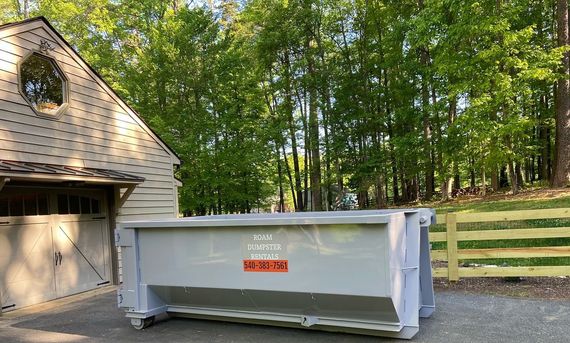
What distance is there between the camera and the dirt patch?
6.42 m

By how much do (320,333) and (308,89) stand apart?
19.8 meters

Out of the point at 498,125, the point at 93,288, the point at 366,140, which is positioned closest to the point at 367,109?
the point at 366,140

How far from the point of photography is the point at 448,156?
17.7 metres

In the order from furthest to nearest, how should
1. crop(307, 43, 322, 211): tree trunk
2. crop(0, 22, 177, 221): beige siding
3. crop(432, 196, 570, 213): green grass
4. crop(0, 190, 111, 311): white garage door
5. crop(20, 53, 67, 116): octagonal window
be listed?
crop(307, 43, 322, 211): tree trunk → crop(432, 196, 570, 213): green grass → crop(20, 53, 67, 116): octagonal window → crop(0, 22, 177, 221): beige siding → crop(0, 190, 111, 311): white garage door

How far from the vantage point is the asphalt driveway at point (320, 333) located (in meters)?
4.82

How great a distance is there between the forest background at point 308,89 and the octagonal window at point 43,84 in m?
10.3

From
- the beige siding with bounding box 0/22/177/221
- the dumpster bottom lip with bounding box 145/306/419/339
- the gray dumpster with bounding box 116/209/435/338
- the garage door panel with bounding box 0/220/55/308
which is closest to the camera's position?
the gray dumpster with bounding box 116/209/435/338

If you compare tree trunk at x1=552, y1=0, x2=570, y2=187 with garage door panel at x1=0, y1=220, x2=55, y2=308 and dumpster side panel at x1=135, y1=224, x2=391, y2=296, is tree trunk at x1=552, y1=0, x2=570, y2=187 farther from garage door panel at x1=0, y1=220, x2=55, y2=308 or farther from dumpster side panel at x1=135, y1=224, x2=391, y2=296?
garage door panel at x1=0, y1=220, x2=55, y2=308

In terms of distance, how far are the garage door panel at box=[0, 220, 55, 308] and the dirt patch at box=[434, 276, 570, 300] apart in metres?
7.05

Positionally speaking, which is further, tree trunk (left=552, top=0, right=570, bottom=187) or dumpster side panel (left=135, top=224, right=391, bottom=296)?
tree trunk (left=552, top=0, right=570, bottom=187)

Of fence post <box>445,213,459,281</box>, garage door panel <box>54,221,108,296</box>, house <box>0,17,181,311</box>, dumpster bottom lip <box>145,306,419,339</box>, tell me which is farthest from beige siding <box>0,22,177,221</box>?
fence post <box>445,213,459,281</box>

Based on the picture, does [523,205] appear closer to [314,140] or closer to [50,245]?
[50,245]

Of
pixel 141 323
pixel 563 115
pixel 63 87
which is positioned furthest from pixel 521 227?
pixel 63 87

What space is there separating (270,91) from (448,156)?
36.0ft
